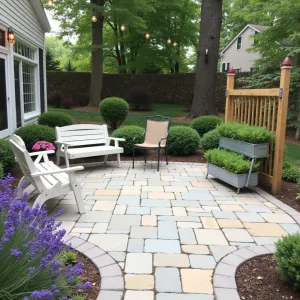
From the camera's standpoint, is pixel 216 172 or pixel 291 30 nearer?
pixel 216 172

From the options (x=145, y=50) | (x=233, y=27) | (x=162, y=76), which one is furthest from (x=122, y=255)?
(x=233, y=27)

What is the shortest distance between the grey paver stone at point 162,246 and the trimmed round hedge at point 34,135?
4181 millimetres

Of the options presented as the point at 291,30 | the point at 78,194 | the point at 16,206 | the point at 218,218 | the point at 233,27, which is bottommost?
the point at 218,218

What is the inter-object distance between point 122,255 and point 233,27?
110ft

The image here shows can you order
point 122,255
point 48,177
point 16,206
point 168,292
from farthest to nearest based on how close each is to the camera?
point 48,177, point 122,255, point 168,292, point 16,206

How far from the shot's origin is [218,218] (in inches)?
150

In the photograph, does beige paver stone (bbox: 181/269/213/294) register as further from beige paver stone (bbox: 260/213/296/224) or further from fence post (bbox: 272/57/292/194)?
fence post (bbox: 272/57/292/194)

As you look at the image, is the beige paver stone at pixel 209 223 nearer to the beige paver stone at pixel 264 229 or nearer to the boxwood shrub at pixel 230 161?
the beige paver stone at pixel 264 229

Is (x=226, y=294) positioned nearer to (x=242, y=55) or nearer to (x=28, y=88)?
(x=28, y=88)

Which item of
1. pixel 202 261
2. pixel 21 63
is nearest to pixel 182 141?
pixel 202 261

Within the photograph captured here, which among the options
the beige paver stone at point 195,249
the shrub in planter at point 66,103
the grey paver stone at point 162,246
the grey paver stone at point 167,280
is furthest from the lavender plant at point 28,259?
the shrub in planter at point 66,103

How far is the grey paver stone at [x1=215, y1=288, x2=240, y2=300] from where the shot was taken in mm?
2238

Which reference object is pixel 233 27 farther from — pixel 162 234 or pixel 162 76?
pixel 162 234

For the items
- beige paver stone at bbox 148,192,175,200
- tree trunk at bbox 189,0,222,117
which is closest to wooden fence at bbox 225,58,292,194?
beige paver stone at bbox 148,192,175,200
